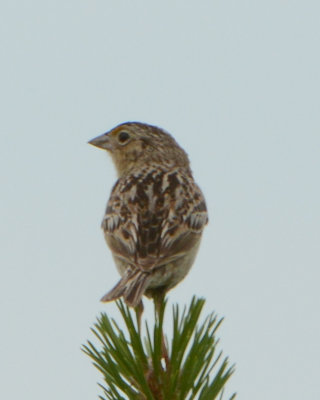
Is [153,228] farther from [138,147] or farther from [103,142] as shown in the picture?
[103,142]

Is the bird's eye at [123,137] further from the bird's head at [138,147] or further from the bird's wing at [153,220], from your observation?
the bird's wing at [153,220]

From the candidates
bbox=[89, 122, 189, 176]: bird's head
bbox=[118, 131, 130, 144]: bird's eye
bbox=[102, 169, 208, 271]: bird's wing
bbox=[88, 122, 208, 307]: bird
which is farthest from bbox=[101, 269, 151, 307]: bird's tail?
bbox=[118, 131, 130, 144]: bird's eye

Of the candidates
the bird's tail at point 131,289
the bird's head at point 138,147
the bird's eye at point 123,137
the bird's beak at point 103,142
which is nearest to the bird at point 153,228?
the bird's tail at point 131,289

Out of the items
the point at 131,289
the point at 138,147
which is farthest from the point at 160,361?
the point at 138,147

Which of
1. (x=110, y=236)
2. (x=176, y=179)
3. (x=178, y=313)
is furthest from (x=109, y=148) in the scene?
(x=178, y=313)

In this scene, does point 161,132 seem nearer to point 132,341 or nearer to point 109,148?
point 109,148
